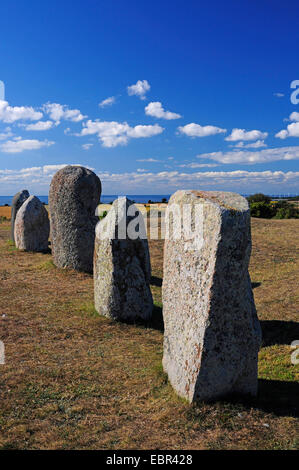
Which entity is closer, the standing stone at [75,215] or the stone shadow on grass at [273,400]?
the stone shadow on grass at [273,400]

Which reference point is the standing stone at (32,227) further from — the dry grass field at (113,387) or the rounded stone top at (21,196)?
the dry grass field at (113,387)

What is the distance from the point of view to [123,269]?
27.0ft

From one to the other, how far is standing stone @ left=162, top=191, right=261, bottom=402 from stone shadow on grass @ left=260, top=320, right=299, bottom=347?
2503mm

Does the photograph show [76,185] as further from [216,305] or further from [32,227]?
[216,305]

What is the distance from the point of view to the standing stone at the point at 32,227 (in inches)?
653

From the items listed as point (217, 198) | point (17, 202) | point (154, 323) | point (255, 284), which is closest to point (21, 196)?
point (17, 202)

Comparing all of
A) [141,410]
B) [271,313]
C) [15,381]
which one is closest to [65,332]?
[15,381]

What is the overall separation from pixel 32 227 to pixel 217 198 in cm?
1329

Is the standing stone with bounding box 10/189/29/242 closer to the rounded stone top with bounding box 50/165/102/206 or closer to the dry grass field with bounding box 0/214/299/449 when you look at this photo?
the rounded stone top with bounding box 50/165/102/206

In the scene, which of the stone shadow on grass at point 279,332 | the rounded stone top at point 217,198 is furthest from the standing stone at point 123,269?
the rounded stone top at point 217,198

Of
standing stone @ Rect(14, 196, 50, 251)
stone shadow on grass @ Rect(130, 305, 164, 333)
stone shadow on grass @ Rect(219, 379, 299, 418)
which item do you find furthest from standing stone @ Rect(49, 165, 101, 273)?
stone shadow on grass @ Rect(219, 379, 299, 418)

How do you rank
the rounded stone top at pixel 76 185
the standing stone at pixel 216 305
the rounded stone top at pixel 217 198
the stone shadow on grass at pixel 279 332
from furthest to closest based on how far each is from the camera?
1. the rounded stone top at pixel 76 185
2. the stone shadow on grass at pixel 279 332
3. the rounded stone top at pixel 217 198
4. the standing stone at pixel 216 305

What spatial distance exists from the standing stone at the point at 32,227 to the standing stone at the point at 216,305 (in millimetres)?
12846
